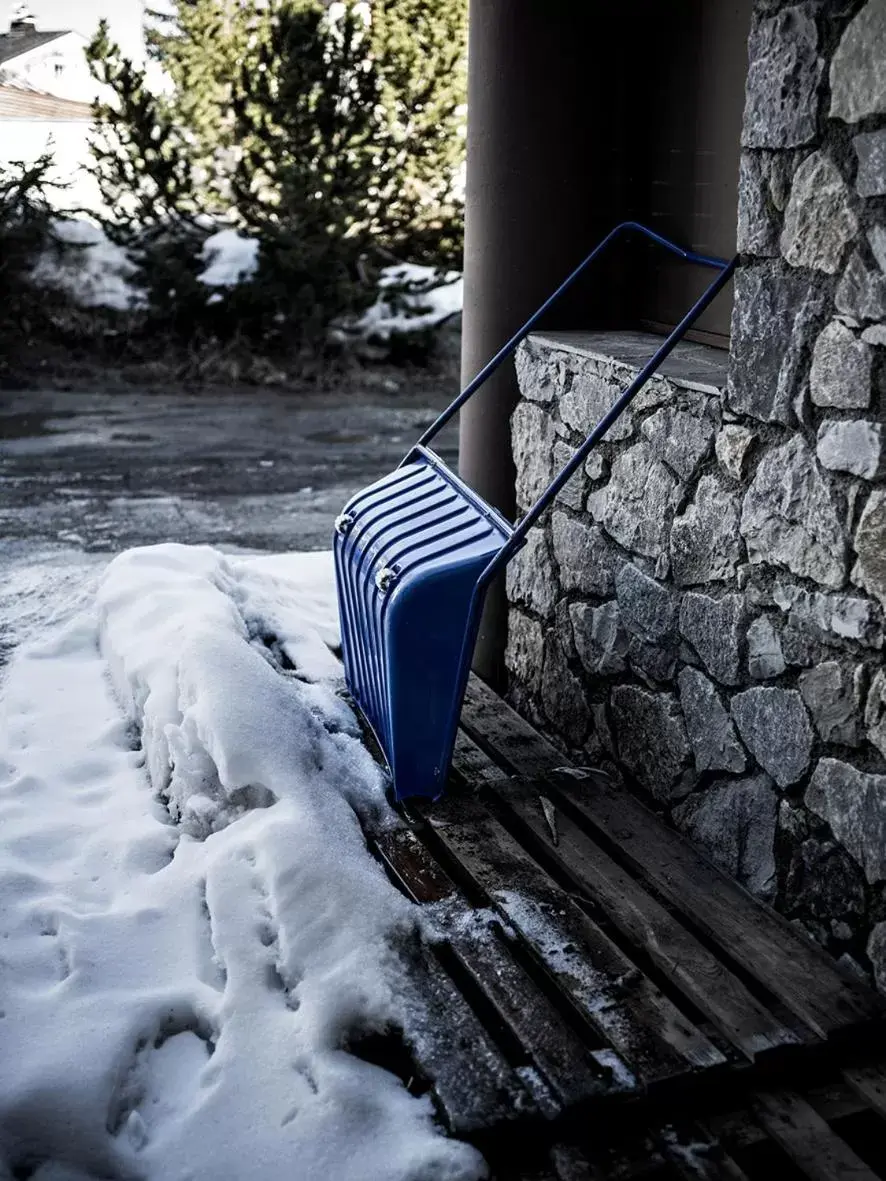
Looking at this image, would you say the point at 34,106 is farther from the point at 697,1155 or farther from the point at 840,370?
the point at 697,1155

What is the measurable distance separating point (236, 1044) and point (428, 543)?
1.43 m

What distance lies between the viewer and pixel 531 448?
12.7 ft

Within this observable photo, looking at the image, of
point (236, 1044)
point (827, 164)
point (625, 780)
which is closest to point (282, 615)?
point (625, 780)

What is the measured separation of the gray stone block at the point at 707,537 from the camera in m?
2.82

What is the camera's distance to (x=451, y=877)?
295 cm

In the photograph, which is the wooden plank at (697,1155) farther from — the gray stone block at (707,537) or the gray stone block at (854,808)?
the gray stone block at (707,537)

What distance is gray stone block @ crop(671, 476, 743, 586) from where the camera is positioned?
2.82 metres

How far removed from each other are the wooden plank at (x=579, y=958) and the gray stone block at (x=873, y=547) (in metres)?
0.90

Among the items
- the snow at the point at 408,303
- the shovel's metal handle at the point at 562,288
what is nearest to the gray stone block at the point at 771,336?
the shovel's metal handle at the point at 562,288

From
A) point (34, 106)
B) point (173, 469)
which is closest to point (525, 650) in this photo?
point (173, 469)

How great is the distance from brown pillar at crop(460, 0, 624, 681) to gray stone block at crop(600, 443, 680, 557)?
0.81 metres

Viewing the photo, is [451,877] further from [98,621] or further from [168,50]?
[168,50]

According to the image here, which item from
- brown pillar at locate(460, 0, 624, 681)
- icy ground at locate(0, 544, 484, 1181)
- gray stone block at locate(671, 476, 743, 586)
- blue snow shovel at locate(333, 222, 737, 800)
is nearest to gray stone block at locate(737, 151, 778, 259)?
blue snow shovel at locate(333, 222, 737, 800)

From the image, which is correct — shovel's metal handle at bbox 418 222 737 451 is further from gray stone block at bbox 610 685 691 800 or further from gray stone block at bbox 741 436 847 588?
gray stone block at bbox 610 685 691 800
